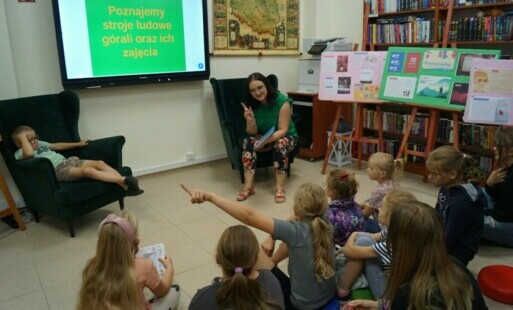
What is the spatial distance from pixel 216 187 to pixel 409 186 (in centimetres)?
189

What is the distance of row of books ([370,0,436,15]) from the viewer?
4086 millimetres

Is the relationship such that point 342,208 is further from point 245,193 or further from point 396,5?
point 396,5

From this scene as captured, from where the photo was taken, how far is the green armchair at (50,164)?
289 centimetres

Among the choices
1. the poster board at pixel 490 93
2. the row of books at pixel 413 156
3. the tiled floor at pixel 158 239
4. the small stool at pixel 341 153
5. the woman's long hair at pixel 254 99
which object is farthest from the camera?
the small stool at pixel 341 153

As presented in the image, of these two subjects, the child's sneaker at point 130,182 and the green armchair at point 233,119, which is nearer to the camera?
the child's sneaker at point 130,182

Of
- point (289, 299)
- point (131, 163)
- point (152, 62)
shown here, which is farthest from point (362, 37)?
point (289, 299)

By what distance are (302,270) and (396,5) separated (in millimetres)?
3581

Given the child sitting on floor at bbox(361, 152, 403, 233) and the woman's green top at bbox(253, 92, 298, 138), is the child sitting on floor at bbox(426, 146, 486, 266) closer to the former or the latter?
the child sitting on floor at bbox(361, 152, 403, 233)

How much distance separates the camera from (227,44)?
4.59 m

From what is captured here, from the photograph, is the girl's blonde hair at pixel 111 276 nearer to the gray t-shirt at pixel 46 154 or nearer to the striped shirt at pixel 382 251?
the striped shirt at pixel 382 251

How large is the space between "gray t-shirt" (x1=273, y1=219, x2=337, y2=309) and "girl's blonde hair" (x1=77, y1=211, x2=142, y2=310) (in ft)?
1.95

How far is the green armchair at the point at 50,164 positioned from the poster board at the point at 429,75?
2.63 metres

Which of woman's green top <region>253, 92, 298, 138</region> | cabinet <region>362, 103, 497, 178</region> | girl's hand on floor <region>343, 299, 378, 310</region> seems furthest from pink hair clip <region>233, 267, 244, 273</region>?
cabinet <region>362, 103, 497, 178</region>

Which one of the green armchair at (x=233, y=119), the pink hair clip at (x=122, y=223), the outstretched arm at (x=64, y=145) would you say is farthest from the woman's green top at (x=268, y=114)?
the pink hair clip at (x=122, y=223)
